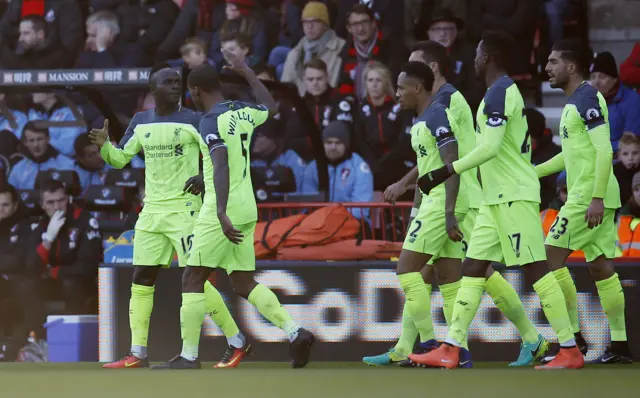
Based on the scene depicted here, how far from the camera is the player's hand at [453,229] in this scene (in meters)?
8.23

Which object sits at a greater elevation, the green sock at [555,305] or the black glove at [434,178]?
the black glove at [434,178]

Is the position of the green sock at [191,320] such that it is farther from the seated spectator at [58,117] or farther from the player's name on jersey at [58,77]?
the seated spectator at [58,117]

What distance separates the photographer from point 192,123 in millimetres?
9273

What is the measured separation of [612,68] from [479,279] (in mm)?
4619

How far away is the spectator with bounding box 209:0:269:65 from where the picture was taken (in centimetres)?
1393

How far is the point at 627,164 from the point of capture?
11.6m

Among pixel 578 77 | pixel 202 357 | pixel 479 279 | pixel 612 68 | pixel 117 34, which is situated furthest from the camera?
pixel 117 34

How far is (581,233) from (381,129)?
4236 mm

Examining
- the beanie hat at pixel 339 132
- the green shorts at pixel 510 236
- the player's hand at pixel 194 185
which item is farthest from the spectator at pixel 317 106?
the green shorts at pixel 510 236

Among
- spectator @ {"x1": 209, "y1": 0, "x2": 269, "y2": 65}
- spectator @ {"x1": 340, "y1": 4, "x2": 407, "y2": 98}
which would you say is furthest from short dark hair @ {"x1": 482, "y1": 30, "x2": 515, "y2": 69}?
spectator @ {"x1": 209, "y1": 0, "x2": 269, "y2": 65}

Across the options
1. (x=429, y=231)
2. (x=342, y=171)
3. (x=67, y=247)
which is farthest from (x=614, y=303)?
(x=67, y=247)

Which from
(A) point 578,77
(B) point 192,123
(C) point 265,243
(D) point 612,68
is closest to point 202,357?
(C) point 265,243

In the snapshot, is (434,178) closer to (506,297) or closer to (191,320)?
(506,297)

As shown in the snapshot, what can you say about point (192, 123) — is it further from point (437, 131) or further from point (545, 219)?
point (545, 219)
